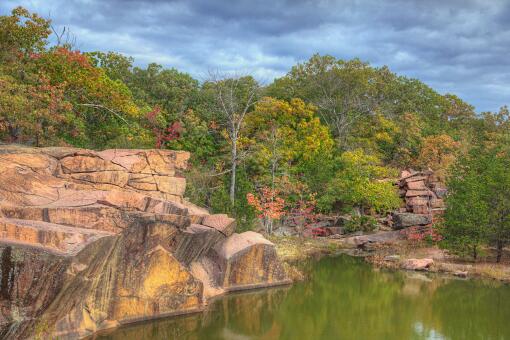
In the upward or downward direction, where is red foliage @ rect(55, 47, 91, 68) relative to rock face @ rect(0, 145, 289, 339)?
upward

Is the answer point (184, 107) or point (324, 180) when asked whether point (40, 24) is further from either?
point (324, 180)

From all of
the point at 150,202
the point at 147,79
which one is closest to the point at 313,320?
the point at 150,202

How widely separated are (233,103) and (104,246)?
2238 cm

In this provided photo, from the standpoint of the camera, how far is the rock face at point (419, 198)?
105ft

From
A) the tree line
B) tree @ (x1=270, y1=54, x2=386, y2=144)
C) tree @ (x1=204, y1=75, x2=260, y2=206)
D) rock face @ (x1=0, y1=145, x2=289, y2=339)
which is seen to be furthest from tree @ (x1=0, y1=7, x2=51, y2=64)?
tree @ (x1=270, y1=54, x2=386, y2=144)

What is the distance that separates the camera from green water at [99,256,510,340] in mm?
15359

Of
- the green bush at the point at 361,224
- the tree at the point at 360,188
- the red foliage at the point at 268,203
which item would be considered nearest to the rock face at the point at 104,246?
the red foliage at the point at 268,203

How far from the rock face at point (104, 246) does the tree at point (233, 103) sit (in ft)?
35.5

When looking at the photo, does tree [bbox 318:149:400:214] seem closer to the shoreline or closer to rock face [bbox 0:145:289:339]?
the shoreline

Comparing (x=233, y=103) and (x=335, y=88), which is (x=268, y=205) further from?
(x=335, y=88)

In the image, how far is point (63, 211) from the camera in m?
14.1

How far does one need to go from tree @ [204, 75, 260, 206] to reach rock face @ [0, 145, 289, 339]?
10828 millimetres

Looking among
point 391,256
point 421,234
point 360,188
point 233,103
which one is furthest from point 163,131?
point 421,234

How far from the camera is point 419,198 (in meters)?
34.3
